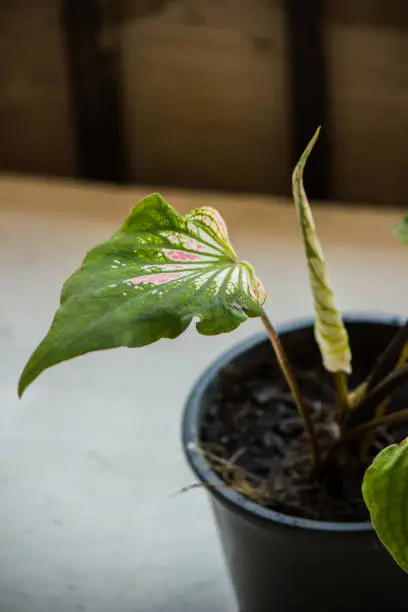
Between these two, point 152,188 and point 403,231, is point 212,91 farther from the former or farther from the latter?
point 403,231

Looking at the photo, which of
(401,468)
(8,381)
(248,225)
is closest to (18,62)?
(248,225)

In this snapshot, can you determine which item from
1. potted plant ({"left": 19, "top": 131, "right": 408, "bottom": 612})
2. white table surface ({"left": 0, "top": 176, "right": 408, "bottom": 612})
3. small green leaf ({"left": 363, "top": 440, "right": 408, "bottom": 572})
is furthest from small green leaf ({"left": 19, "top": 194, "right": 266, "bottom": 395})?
white table surface ({"left": 0, "top": 176, "right": 408, "bottom": 612})

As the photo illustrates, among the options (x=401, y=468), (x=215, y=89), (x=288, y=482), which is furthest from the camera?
(x=215, y=89)

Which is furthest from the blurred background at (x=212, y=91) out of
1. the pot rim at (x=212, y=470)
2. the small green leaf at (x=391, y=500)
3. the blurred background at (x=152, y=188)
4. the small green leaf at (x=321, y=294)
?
the small green leaf at (x=391, y=500)

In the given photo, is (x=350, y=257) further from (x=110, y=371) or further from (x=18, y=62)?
(x=18, y=62)

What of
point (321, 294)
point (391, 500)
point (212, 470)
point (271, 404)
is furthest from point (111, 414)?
point (391, 500)

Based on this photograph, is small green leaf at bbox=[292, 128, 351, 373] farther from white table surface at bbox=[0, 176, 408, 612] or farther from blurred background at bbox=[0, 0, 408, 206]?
blurred background at bbox=[0, 0, 408, 206]
